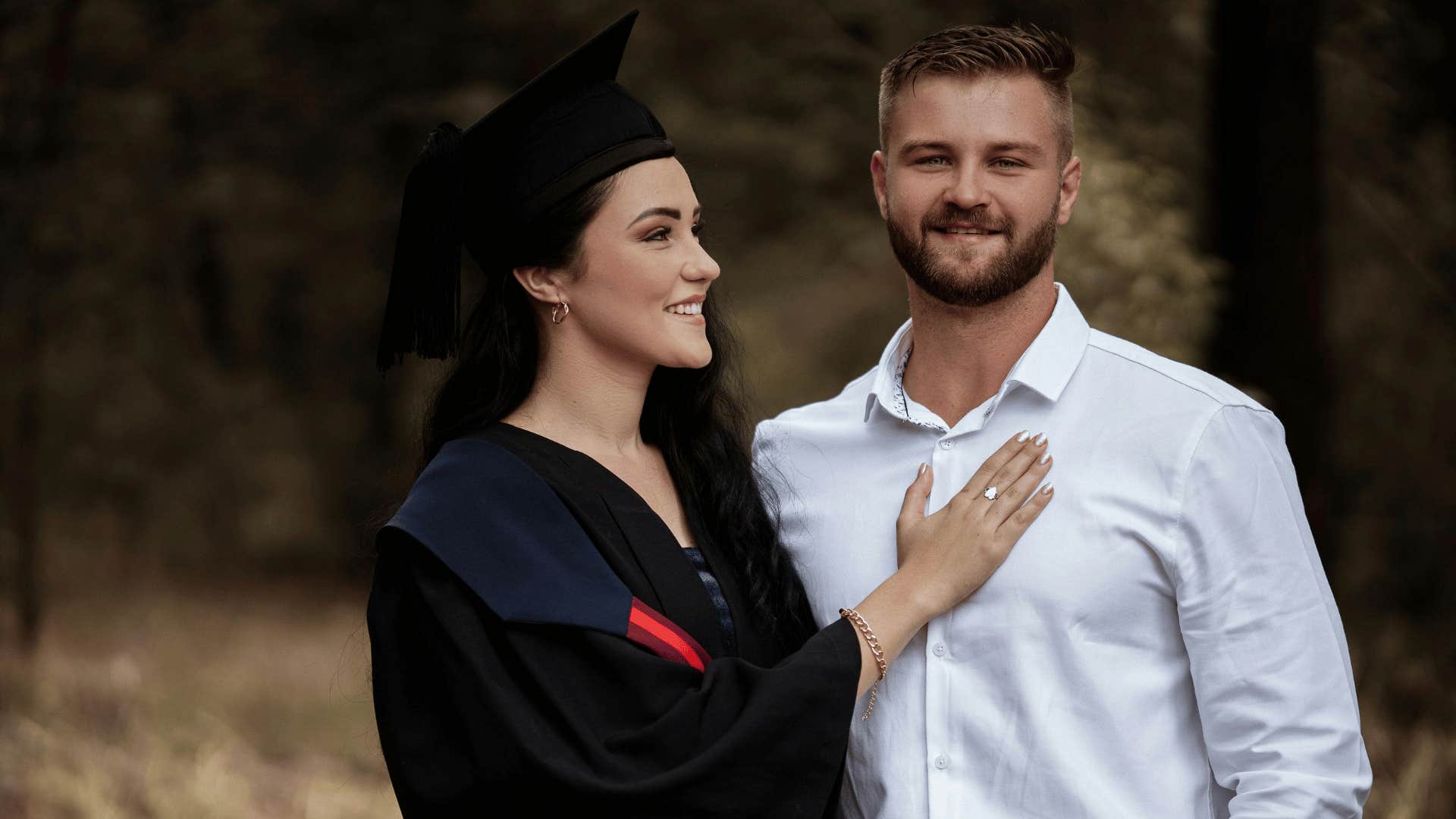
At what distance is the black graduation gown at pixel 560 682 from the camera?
197cm

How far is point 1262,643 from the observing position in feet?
6.67

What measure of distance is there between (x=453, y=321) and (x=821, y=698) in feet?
2.67

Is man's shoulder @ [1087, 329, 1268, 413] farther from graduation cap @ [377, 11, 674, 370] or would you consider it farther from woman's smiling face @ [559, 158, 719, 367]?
graduation cap @ [377, 11, 674, 370]

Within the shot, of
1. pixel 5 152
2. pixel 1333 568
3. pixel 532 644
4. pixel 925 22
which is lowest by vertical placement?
pixel 1333 568

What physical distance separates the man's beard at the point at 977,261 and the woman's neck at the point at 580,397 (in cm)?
47

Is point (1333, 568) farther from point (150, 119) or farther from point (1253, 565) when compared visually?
point (150, 119)

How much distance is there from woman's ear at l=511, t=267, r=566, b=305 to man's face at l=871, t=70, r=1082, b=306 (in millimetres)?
543

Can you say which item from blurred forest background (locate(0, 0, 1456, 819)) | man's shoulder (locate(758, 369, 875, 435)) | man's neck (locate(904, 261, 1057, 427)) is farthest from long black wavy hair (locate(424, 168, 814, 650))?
blurred forest background (locate(0, 0, 1456, 819))

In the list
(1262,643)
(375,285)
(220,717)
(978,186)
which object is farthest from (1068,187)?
(375,285)

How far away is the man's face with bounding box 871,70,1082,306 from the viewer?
2.24 m

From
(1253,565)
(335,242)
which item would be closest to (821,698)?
(1253,565)

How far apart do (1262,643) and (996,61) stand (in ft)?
3.08

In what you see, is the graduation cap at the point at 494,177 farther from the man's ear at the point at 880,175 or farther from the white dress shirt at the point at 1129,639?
the white dress shirt at the point at 1129,639

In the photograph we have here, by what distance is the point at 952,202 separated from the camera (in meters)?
2.24
